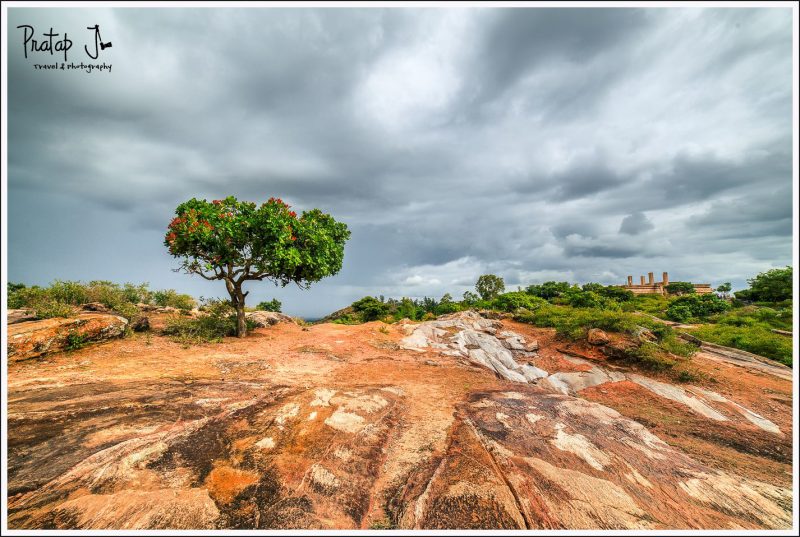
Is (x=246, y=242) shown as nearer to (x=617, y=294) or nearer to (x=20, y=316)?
(x=20, y=316)

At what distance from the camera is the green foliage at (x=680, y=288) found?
52662 millimetres

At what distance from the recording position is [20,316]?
458 inches

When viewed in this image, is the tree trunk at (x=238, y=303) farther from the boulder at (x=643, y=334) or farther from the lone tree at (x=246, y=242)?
the boulder at (x=643, y=334)

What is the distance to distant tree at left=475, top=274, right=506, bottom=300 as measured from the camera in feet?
143

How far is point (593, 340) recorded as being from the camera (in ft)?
47.4

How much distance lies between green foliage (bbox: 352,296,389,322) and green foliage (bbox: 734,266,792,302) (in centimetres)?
4297

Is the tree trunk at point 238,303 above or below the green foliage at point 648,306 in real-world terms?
above

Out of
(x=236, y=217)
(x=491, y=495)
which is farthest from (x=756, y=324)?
(x=236, y=217)

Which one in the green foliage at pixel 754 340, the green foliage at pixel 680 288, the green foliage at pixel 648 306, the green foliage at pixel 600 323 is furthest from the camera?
the green foliage at pixel 680 288

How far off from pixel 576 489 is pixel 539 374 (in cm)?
1044

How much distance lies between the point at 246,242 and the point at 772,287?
53668mm

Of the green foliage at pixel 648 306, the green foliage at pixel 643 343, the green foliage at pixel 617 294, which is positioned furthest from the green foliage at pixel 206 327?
the green foliage at pixel 617 294

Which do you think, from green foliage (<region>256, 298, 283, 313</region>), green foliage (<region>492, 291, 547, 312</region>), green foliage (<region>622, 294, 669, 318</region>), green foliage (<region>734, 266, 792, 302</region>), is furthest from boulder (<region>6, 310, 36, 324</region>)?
green foliage (<region>734, 266, 792, 302</region>)

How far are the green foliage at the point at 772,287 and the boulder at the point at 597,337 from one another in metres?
34.7
